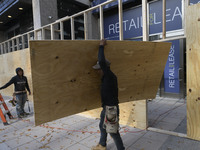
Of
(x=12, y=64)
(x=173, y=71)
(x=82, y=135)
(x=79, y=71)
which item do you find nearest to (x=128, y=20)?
(x=173, y=71)

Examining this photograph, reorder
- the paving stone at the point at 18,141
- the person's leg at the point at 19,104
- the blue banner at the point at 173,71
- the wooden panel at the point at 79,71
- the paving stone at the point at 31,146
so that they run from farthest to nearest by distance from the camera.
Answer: the blue banner at the point at 173,71 < the person's leg at the point at 19,104 < the paving stone at the point at 18,141 < the paving stone at the point at 31,146 < the wooden panel at the point at 79,71

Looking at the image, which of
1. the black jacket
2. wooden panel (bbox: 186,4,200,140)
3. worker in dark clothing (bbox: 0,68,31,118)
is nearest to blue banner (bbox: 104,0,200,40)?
wooden panel (bbox: 186,4,200,140)

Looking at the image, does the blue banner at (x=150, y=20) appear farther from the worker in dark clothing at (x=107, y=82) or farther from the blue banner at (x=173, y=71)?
the worker in dark clothing at (x=107, y=82)

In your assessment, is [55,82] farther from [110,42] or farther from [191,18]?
[191,18]

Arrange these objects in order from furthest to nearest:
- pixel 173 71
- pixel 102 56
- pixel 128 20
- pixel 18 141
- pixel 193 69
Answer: pixel 128 20 → pixel 173 71 → pixel 18 141 → pixel 193 69 → pixel 102 56

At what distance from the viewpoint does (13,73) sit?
8117mm

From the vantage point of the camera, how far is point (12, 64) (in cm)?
809

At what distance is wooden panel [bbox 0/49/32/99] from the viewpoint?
707cm

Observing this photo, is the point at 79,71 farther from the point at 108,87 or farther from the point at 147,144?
the point at 147,144

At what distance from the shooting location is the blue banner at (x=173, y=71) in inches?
252

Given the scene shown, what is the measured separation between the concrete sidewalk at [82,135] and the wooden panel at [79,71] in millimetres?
1095

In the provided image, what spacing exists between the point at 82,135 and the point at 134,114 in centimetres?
140

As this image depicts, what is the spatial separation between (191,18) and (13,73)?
27.6 feet

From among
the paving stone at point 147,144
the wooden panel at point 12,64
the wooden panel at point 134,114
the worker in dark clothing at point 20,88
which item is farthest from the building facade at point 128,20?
the paving stone at point 147,144
